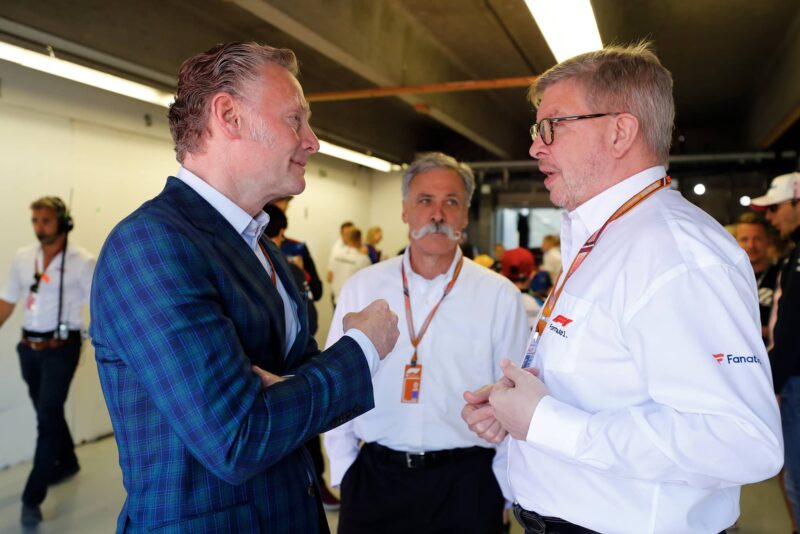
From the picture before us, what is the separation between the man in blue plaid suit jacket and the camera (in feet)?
3.64

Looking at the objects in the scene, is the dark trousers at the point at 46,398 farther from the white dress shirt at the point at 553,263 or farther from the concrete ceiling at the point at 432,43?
the white dress shirt at the point at 553,263

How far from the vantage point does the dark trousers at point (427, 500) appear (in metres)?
2.21

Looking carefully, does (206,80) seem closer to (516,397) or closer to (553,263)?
(516,397)

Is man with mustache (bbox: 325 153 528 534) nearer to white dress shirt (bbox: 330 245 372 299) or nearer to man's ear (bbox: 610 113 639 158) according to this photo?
man's ear (bbox: 610 113 639 158)

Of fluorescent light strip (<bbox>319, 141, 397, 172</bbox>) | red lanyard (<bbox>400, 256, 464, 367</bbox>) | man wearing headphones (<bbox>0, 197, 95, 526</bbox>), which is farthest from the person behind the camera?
fluorescent light strip (<bbox>319, 141, 397, 172</bbox>)

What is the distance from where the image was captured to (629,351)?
49.4 inches

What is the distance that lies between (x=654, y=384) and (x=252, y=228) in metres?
0.96

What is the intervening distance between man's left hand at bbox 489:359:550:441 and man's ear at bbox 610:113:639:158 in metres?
0.57

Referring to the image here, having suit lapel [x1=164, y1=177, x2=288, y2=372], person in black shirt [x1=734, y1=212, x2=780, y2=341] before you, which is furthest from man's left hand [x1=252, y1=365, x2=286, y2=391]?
person in black shirt [x1=734, y1=212, x2=780, y2=341]

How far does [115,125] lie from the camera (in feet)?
18.9

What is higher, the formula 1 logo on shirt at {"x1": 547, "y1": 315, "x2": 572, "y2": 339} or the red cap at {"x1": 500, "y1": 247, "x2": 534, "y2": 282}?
the red cap at {"x1": 500, "y1": 247, "x2": 534, "y2": 282}

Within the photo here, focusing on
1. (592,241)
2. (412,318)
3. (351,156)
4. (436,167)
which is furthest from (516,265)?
(351,156)

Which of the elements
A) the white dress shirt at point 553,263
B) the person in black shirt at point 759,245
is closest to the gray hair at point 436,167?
the person in black shirt at point 759,245

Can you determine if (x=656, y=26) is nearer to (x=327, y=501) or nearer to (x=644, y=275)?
(x=327, y=501)
